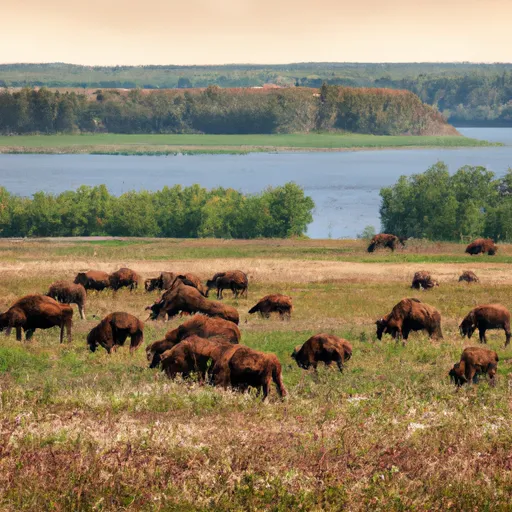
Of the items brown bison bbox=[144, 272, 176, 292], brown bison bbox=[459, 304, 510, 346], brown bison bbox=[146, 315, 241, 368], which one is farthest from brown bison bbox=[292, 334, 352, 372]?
brown bison bbox=[144, 272, 176, 292]

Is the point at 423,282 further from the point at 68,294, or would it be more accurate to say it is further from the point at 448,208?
the point at 448,208

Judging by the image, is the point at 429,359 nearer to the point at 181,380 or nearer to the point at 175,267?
the point at 181,380

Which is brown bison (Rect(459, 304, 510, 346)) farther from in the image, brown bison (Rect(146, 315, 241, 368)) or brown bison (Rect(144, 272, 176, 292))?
brown bison (Rect(144, 272, 176, 292))

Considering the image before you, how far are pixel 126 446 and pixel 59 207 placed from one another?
86885 millimetres

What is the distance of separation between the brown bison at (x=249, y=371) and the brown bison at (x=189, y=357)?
3.25 ft

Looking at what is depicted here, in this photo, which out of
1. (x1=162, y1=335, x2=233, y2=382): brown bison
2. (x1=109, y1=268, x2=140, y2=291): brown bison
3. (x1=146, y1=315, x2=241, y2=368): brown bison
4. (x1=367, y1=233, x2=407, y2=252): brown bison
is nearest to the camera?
(x1=162, y1=335, x2=233, y2=382): brown bison

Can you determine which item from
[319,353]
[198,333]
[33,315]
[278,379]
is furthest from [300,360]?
[33,315]

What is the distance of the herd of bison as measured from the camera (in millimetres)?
13992

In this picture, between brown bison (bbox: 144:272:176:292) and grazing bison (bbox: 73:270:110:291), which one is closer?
grazing bison (bbox: 73:270:110:291)

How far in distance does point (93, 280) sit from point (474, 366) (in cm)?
2155

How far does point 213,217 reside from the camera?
93000 mm

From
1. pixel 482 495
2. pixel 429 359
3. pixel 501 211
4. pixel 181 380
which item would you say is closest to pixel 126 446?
pixel 482 495

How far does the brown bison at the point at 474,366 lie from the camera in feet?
51.4

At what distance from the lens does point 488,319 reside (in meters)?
22.2
